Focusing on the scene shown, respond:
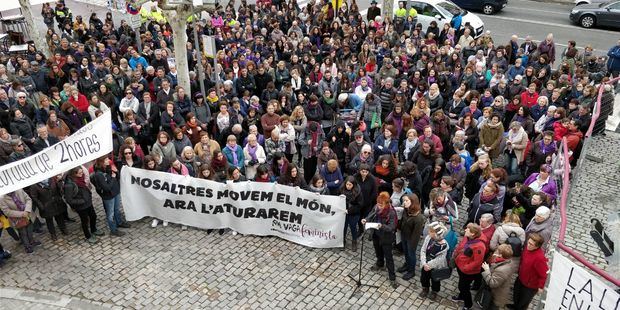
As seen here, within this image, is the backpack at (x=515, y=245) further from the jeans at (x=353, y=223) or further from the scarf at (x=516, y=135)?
the scarf at (x=516, y=135)

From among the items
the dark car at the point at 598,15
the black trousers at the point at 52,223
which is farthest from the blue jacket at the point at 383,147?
the dark car at the point at 598,15

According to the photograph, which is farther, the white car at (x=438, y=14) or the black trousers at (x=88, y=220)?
the white car at (x=438, y=14)

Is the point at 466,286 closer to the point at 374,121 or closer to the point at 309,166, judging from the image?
the point at 309,166

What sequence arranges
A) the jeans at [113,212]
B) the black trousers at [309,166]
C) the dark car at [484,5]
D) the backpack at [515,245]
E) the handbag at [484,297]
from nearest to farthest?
the backpack at [515,245] → the handbag at [484,297] → the jeans at [113,212] → the black trousers at [309,166] → the dark car at [484,5]

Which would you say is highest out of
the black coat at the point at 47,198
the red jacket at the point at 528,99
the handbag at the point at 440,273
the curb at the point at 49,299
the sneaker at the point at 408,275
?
the red jacket at the point at 528,99

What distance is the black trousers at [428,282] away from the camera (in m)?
7.61

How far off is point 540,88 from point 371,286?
277 inches

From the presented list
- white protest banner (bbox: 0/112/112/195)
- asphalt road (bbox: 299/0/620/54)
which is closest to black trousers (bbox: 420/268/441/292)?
white protest banner (bbox: 0/112/112/195)

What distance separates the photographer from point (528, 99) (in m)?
11.6

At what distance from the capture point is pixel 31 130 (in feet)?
35.8

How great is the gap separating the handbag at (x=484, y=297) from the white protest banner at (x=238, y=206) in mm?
2423

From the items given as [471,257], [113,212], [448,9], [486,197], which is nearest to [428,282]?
[471,257]

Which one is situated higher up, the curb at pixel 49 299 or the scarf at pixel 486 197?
the scarf at pixel 486 197

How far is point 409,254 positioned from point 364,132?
3.25 m
